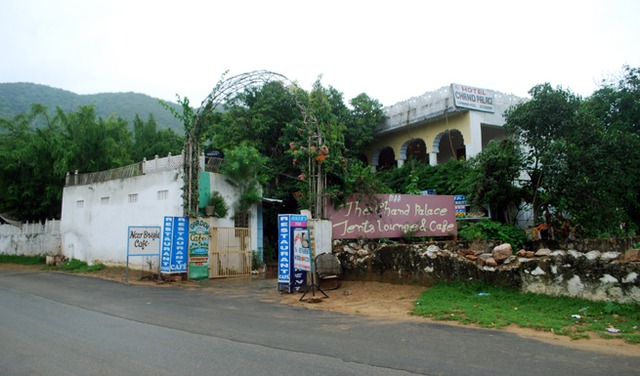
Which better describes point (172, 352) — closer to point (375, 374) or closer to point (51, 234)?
point (375, 374)

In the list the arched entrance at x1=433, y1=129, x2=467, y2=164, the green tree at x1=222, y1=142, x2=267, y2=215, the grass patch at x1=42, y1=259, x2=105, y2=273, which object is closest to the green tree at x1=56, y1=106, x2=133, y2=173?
the grass patch at x1=42, y1=259, x2=105, y2=273

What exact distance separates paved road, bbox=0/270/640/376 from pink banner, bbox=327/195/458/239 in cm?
383

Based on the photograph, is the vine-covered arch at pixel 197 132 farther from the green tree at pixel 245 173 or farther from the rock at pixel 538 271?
the rock at pixel 538 271

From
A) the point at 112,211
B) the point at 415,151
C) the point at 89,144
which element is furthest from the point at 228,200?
the point at 415,151

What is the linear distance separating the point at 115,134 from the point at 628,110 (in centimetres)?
2639

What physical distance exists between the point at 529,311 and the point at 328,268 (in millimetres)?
5025

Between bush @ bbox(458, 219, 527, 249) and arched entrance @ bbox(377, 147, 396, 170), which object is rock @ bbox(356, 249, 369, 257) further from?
arched entrance @ bbox(377, 147, 396, 170)

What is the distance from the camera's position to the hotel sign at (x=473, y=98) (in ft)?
66.0

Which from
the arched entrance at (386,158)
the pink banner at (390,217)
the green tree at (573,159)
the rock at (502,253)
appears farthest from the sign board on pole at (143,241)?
the arched entrance at (386,158)

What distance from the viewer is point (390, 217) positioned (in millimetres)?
13016

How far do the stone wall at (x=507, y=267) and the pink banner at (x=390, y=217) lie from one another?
19.9 inches

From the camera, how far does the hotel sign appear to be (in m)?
20.1

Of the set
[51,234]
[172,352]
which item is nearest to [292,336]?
[172,352]

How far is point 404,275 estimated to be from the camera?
35.2ft
